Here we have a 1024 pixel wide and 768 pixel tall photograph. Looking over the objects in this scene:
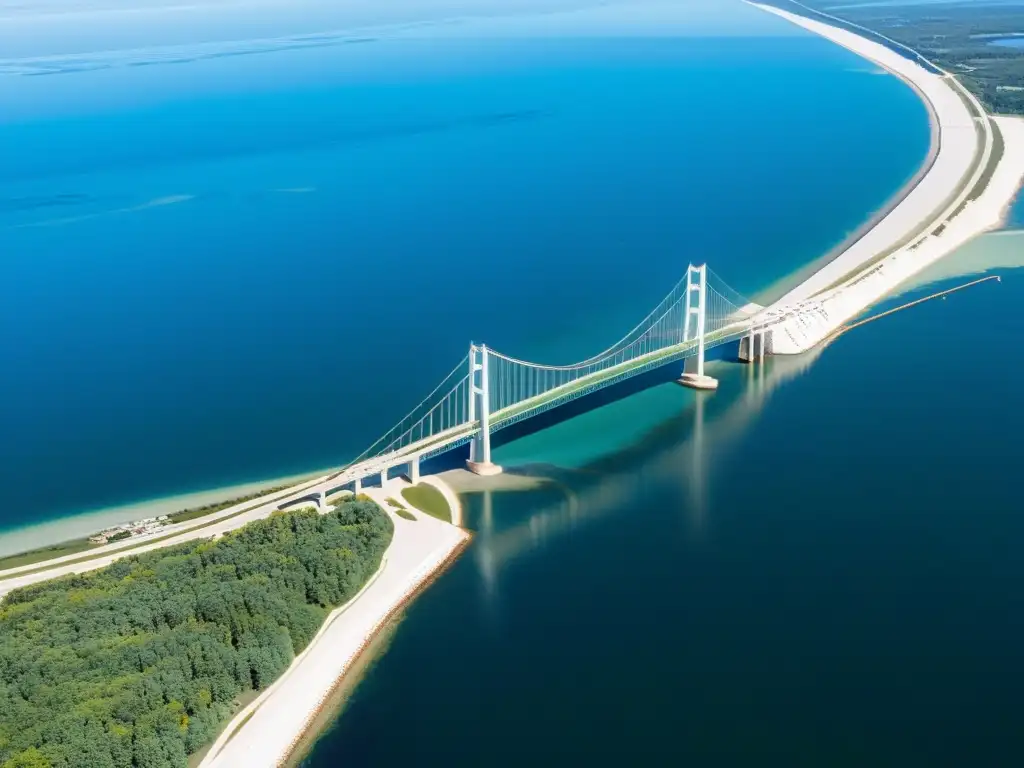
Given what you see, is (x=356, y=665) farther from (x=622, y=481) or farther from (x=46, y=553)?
(x=622, y=481)

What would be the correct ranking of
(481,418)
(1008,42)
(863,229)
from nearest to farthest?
(481,418)
(863,229)
(1008,42)

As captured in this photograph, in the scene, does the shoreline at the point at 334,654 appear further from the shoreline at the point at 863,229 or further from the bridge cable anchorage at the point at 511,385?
the shoreline at the point at 863,229

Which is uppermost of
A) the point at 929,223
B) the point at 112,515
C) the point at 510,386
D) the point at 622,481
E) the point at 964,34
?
the point at 964,34

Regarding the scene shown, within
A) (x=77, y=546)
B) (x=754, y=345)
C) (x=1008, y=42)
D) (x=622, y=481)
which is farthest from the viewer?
(x=1008, y=42)

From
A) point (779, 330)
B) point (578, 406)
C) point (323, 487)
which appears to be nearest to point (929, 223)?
point (779, 330)

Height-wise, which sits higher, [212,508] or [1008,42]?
[1008,42]

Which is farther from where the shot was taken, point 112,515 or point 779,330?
point 779,330

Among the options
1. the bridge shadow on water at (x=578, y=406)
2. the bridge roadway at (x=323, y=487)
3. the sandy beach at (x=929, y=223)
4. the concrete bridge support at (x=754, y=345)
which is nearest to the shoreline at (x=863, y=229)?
the sandy beach at (x=929, y=223)
